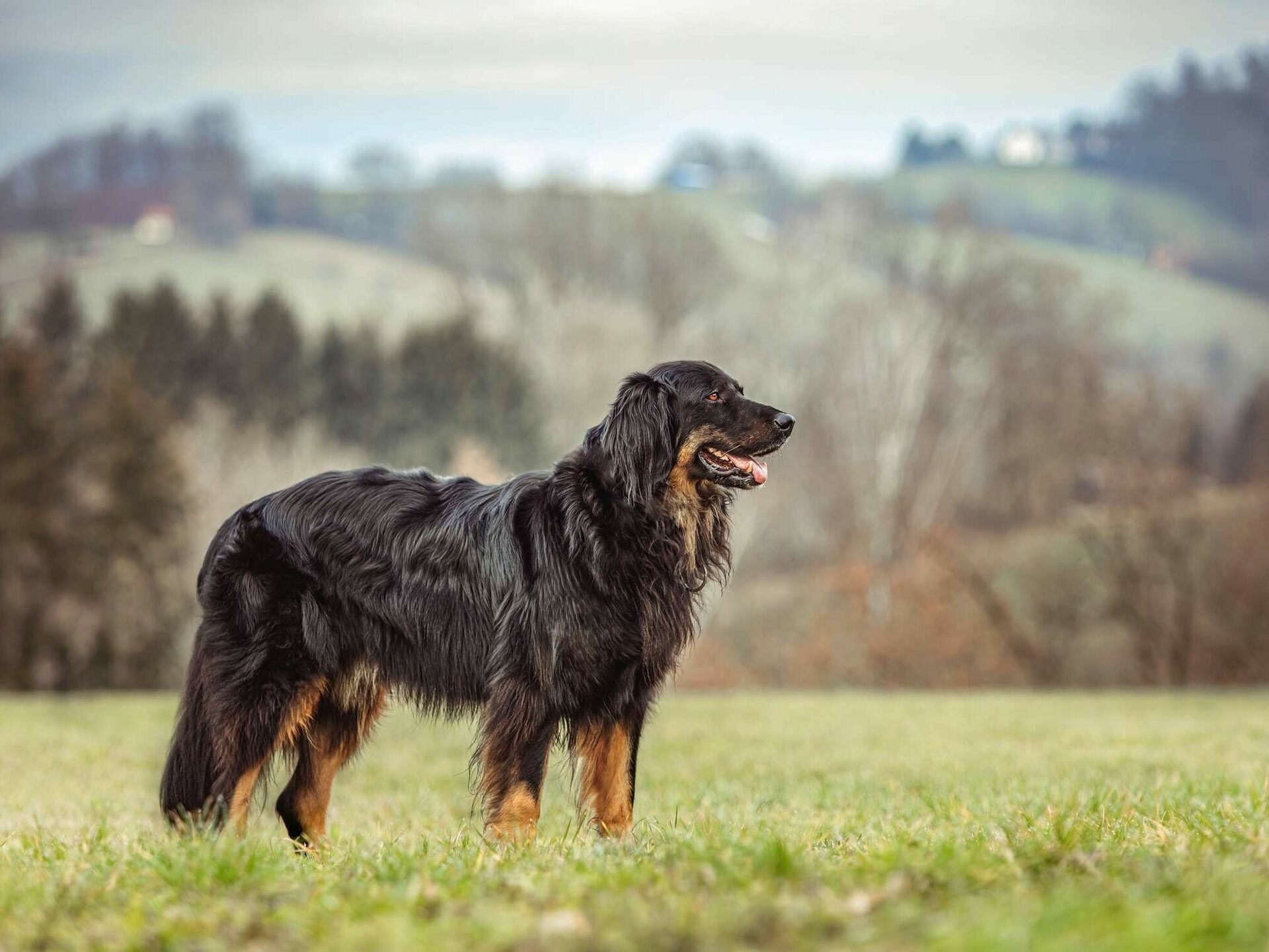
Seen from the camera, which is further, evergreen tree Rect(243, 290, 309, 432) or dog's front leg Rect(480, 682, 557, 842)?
evergreen tree Rect(243, 290, 309, 432)

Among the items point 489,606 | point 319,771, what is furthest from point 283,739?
point 489,606

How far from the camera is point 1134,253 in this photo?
8494cm

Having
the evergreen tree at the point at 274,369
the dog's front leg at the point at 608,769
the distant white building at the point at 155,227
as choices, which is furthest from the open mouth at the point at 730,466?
the distant white building at the point at 155,227

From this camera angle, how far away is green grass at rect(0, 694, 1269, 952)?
326 cm

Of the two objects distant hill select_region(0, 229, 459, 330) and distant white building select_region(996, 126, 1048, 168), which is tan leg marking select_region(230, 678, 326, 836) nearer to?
distant hill select_region(0, 229, 459, 330)

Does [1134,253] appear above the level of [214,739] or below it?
above

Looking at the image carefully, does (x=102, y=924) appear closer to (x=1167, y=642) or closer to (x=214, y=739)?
(x=214, y=739)

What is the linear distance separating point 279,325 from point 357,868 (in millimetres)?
51698

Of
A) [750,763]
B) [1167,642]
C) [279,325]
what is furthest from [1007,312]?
[750,763]

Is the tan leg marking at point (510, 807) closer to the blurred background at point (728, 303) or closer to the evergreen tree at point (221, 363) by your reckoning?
the blurred background at point (728, 303)

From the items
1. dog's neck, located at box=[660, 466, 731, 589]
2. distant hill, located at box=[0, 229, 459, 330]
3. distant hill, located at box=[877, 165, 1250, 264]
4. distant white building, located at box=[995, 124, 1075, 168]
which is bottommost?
dog's neck, located at box=[660, 466, 731, 589]

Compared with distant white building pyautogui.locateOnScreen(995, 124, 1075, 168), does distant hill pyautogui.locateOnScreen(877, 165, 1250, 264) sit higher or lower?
lower

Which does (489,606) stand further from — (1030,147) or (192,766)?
(1030,147)

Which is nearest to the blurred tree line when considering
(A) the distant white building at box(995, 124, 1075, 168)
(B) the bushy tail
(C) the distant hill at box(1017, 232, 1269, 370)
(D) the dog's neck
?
(B) the bushy tail
